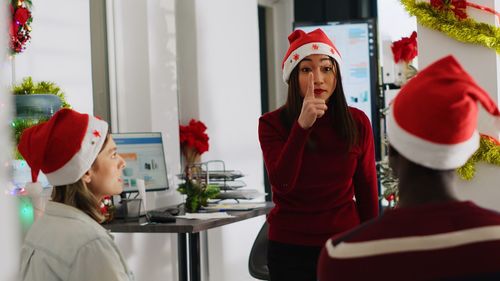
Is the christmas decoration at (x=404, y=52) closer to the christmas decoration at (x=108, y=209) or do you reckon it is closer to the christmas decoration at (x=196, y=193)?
the christmas decoration at (x=196, y=193)

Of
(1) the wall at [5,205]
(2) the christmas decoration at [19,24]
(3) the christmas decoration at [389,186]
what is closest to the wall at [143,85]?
(2) the christmas decoration at [19,24]

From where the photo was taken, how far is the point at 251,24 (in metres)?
6.34

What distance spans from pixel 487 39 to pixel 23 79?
225 centimetres

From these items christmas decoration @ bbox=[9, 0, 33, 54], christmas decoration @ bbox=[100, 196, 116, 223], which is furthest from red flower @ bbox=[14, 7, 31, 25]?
christmas decoration @ bbox=[100, 196, 116, 223]

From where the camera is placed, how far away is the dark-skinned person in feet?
3.76

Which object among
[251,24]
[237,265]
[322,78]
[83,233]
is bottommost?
[237,265]

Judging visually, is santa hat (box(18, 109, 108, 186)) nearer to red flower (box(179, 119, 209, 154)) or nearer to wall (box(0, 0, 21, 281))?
wall (box(0, 0, 21, 281))

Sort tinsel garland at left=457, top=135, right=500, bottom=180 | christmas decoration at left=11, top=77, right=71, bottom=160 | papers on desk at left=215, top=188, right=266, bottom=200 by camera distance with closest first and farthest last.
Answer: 1. tinsel garland at left=457, top=135, right=500, bottom=180
2. christmas decoration at left=11, top=77, right=71, bottom=160
3. papers on desk at left=215, top=188, right=266, bottom=200

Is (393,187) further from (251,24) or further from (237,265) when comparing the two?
(251,24)

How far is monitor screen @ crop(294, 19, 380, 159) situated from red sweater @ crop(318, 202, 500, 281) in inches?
220

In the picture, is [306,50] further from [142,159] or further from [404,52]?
[404,52]

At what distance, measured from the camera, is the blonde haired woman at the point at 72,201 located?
1.92 metres

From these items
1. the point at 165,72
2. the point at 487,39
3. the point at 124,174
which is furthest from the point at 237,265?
the point at 487,39

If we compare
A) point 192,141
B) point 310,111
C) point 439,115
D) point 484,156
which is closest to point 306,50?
point 310,111
